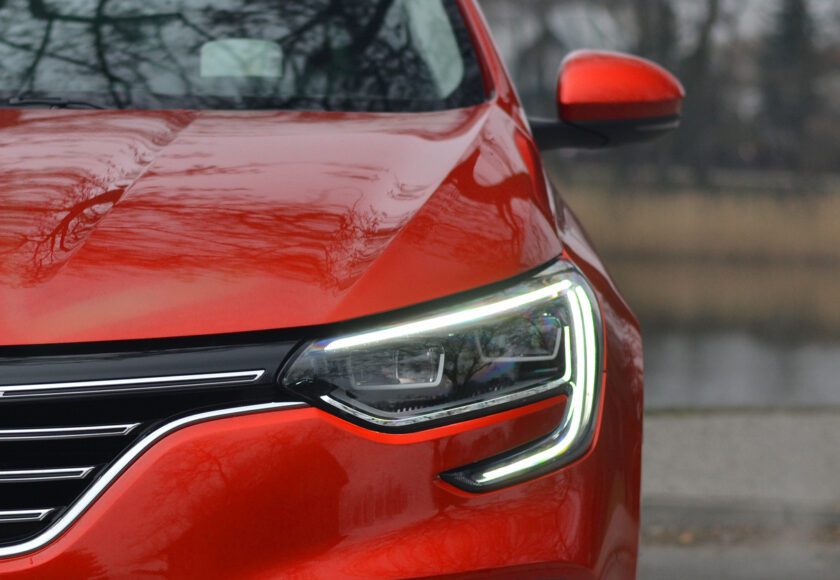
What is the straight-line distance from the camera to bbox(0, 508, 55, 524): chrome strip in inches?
56.2

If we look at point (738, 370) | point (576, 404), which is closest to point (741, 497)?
point (576, 404)

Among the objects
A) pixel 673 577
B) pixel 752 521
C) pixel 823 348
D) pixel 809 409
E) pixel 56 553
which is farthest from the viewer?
pixel 823 348

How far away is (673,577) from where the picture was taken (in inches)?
155

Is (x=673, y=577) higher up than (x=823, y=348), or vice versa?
(x=673, y=577)

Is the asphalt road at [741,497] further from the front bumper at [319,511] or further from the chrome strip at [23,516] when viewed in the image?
the chrome strip at [23,516]

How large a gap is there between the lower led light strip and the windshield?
33.2 inches

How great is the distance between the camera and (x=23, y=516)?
1.43 meters

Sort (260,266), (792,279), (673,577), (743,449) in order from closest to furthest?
1. (260,266)
2. (673,577)
3. (743,449)
4. (792,279)

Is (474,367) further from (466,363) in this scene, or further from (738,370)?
(738,370)

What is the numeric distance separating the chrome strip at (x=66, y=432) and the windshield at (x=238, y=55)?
1.07 metres

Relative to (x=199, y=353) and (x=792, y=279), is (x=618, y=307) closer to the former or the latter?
(x=199, y=353)

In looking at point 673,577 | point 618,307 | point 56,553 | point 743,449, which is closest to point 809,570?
point 673,577

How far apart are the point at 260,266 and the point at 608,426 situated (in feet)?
1.58

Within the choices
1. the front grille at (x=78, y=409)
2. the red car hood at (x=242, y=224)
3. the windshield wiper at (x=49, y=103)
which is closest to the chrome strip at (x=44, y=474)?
the front grille at (x=78, y=409)
